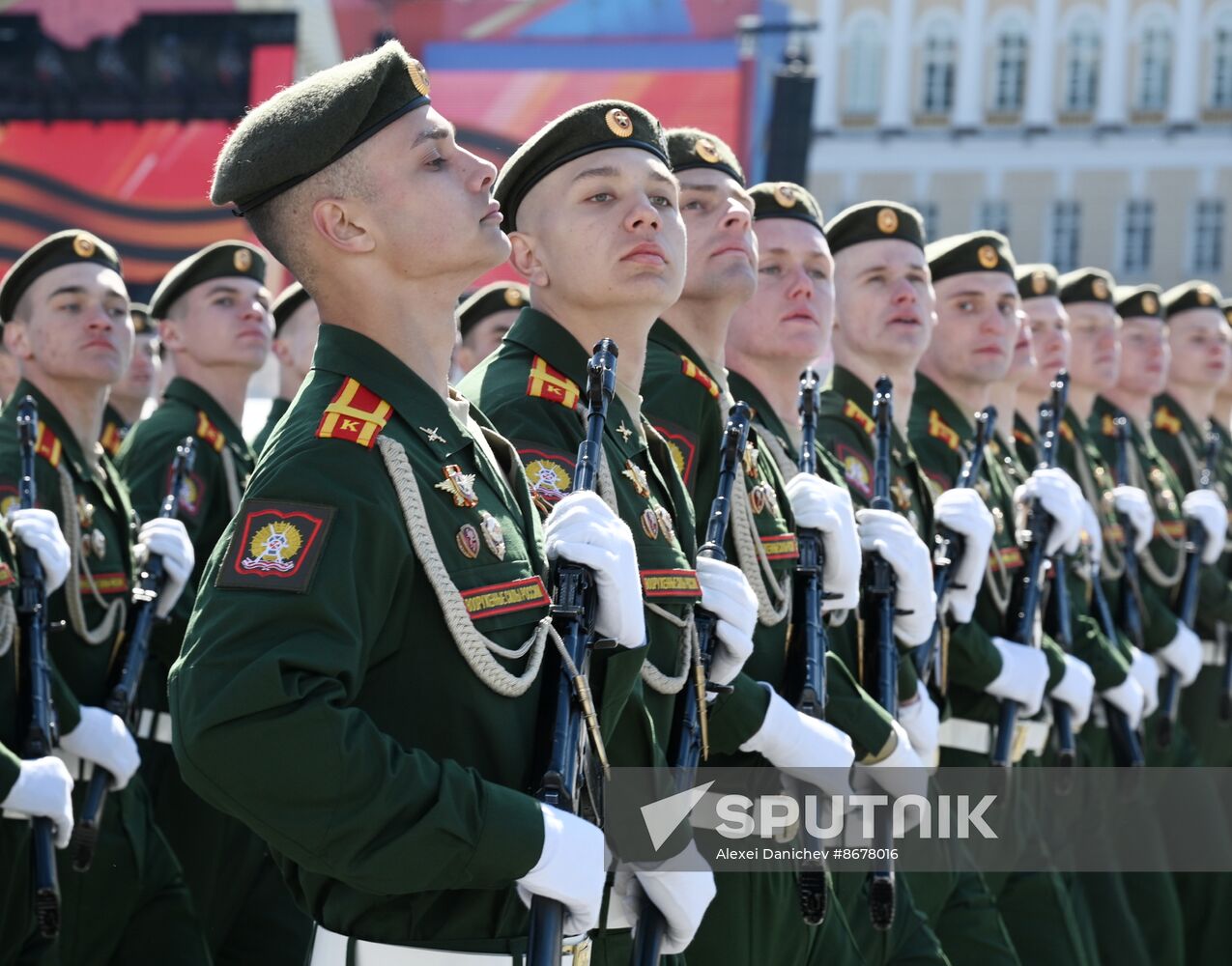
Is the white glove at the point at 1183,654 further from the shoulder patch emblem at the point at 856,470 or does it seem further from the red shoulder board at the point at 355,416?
the red shoulder board at the point at 355,416

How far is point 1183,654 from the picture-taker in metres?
7.40

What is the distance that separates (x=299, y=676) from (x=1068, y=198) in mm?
44742

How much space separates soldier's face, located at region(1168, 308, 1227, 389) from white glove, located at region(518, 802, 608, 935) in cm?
681

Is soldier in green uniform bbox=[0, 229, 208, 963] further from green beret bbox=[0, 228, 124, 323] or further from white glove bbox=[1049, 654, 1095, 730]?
white glove bbox=[1049, 654, 1095, 730]

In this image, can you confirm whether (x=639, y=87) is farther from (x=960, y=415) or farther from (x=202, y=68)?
(x=960, y=415)

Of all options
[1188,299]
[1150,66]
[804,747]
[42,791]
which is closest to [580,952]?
[804,747]

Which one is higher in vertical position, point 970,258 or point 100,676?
point 970,258

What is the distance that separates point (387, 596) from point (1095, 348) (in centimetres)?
577

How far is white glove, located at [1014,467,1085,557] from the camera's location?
588 centimetres

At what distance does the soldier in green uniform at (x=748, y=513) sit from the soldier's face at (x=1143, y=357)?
4033 mm

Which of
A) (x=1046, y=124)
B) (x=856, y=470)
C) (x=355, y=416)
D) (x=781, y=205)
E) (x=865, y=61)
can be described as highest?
(x=865, y=61)

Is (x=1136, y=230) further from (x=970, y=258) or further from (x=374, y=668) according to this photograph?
(x=374, y=668)

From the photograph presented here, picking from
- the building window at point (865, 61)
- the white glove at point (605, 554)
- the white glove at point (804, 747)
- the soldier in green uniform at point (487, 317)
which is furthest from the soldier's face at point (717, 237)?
the building window at point (865, 61)

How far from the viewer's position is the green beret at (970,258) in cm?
622
